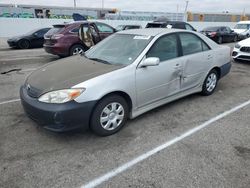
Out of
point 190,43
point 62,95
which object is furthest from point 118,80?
point 190,43

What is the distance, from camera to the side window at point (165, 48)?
3.79 meters

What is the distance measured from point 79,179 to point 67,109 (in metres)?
0.87

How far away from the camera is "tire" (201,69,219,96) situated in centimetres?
492

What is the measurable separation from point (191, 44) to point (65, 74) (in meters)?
2.56

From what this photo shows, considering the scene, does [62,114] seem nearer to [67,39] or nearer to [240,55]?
[67,39]

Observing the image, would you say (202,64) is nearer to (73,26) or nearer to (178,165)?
(178,165)

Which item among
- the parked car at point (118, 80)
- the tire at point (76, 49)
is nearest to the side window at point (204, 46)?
the parked car at point (118, 80)

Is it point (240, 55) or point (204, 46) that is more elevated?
point (204, 46)

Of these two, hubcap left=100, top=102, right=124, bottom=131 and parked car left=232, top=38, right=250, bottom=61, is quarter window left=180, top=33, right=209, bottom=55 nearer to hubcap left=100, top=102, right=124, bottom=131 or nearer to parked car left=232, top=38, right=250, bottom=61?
hubcap left=100, top=102, right=124, bottom=131

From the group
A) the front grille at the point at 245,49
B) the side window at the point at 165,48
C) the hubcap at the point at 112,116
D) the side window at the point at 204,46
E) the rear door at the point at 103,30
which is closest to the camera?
the hubcap at the point at 112,116

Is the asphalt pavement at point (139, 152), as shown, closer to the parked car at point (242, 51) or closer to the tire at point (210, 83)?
the tire at point (210, 83)

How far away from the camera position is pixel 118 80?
3.25m

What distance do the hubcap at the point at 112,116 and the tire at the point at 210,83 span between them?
2.35 m

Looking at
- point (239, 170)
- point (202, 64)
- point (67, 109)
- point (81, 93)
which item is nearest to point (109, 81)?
point (81, 93)
